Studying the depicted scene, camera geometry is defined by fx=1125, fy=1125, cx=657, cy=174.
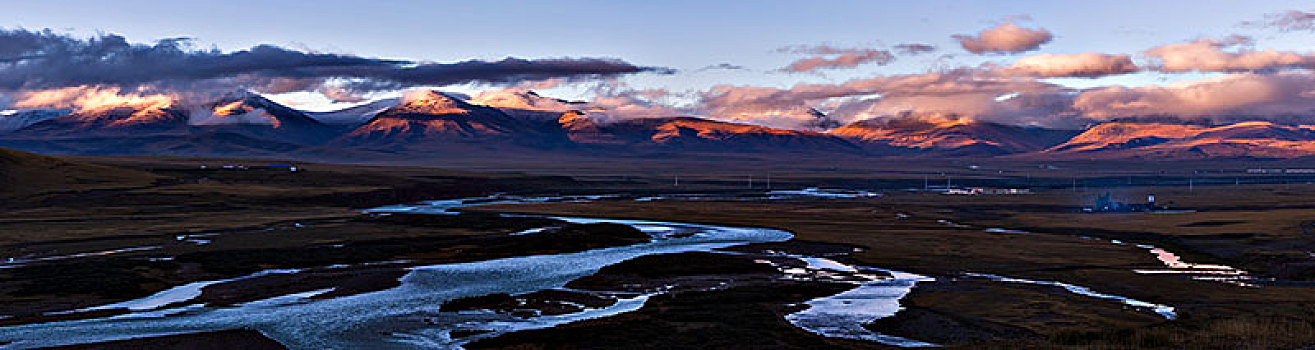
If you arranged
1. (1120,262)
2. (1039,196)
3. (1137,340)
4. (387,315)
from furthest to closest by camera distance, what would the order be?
1. (1039,196)
2. (1120,262)
3. (387,315)
4. (1137,340)

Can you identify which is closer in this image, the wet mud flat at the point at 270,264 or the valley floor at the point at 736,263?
the valley floor at the point at 736,263

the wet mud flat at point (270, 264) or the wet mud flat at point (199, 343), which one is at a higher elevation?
the wet mud flat at point (199, 343)

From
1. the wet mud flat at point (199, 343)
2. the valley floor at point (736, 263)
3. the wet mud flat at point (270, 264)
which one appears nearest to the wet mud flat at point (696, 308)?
the valley floor at point (736, 263)

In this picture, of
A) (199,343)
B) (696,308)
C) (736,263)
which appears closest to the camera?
(199,343)

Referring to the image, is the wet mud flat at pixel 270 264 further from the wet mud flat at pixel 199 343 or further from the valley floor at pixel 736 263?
the wet mud flat at pixel 199 343

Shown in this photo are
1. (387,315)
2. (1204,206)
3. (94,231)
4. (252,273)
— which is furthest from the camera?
(1204,206)

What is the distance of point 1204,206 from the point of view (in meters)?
138

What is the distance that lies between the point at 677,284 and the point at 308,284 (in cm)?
1777

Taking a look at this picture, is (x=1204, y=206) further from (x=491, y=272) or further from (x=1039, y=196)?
(x=491, y=272)

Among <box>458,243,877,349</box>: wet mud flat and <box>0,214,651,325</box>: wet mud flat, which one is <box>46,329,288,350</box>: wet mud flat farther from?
<box>458,243,877,349</box>: wet mud flat

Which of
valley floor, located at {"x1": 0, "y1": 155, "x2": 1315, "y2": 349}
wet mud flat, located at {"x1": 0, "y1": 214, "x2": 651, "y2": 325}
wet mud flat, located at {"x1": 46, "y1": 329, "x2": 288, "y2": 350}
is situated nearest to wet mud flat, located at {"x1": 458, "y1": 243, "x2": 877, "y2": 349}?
valley floor, located at {"x1": 0, "y1": 155, "x2": 1315, "y2": 349}

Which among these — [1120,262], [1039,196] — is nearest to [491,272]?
[1120,262]

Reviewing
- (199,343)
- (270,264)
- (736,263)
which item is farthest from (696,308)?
(270,264)

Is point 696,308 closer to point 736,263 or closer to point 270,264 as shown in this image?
point 736,263
